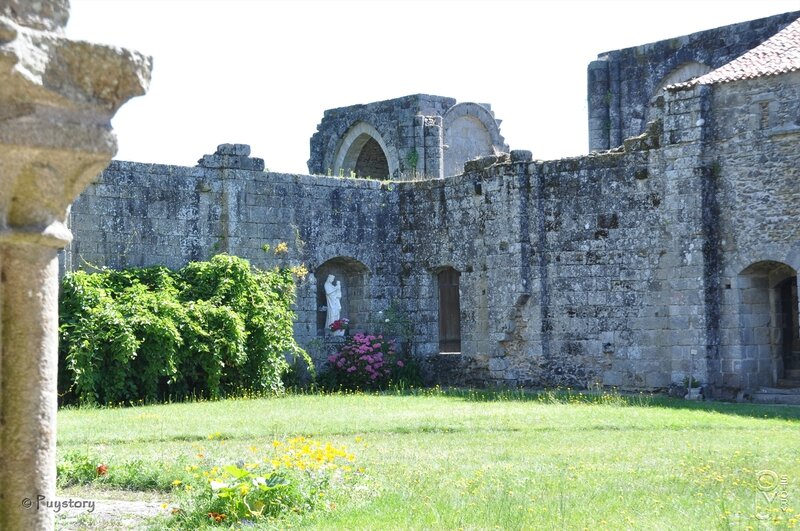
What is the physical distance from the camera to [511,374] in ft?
66.1

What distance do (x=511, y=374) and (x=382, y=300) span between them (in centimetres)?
299

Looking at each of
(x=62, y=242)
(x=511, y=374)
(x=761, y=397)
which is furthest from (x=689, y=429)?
(x=62, y=242)

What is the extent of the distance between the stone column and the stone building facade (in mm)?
14620

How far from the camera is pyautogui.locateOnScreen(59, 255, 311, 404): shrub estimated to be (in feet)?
56.6

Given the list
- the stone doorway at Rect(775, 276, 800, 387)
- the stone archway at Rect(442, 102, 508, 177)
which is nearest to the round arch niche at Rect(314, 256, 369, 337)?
the stone archway at Rect(442, 102, 508, 177)

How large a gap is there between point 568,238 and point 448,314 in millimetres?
3529

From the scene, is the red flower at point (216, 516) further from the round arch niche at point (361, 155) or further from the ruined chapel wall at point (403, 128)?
the round arch niche at point (361, 155)

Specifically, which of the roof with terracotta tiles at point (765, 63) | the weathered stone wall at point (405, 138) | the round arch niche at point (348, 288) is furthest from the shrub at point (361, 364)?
the roof with terracotta tiles at point (765, 63)

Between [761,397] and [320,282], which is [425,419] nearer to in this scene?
[761,397]

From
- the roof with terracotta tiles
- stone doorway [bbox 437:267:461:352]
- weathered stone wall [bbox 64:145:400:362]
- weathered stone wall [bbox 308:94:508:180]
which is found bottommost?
stone doorway [bbox 437:267:461:352]

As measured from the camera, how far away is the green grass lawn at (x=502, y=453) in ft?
25.9

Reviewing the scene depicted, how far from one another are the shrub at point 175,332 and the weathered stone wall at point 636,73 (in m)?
8.51

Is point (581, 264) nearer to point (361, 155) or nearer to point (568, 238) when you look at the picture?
point (568, 238)

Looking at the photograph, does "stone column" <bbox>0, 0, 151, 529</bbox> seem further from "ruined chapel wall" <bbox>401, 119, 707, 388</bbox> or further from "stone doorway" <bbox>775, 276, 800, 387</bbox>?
"stone doorway" <bbox>775, 276, 800, 387</bbox>
